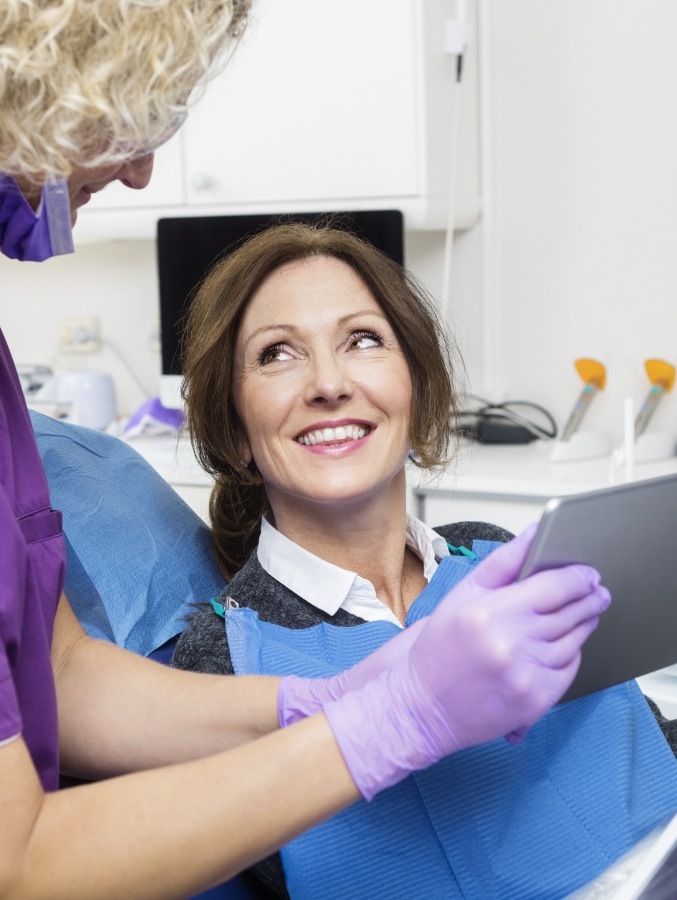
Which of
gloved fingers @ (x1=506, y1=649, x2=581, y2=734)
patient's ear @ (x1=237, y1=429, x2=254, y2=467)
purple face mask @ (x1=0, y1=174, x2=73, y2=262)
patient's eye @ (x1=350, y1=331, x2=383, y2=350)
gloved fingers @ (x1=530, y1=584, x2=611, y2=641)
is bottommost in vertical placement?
gloved fingers @ (x1=506, y1=649, x2=581, y2=734)

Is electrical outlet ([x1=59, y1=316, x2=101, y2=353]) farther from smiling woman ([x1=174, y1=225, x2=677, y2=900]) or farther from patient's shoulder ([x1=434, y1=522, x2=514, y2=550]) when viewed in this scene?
patient's shoulder ([x1=434, y1=522, x2=514, y2=550])

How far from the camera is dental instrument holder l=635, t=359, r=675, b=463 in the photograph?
7.43 ft

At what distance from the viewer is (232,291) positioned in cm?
140

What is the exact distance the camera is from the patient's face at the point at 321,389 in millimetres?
1296

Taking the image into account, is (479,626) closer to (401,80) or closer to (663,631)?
(663,631)

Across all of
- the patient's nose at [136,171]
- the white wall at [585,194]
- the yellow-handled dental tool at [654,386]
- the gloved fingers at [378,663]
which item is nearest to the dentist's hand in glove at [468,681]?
the gloved fingers at [378,663]

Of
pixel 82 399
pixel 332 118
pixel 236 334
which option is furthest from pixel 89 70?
pixel 82 399

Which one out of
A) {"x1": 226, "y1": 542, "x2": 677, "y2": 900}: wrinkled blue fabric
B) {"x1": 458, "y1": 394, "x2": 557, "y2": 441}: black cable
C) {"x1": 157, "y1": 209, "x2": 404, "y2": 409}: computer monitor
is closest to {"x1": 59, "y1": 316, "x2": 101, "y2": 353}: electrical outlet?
{"x1": 157, "y1": 209, "x2": 404, "y2": 409}: computer monitor

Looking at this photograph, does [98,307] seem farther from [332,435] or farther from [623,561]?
[623,561]

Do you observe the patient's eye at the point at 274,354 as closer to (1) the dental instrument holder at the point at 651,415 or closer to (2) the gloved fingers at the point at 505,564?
(2) the gloved fingers at the point at 505,564

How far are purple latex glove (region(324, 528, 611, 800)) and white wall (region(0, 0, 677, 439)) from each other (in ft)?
5.55

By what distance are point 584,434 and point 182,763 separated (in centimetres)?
158

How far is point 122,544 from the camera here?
1.46 meters

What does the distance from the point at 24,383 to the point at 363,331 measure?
182cm
